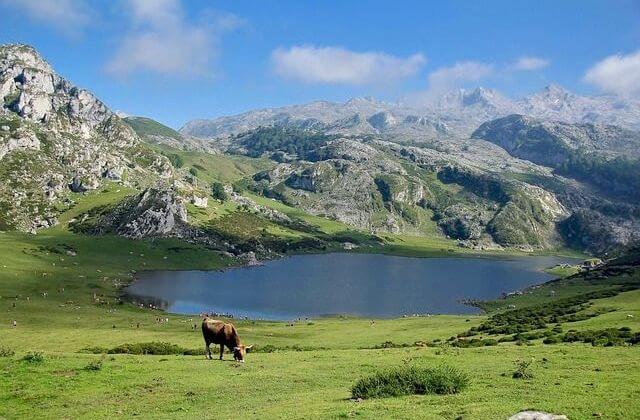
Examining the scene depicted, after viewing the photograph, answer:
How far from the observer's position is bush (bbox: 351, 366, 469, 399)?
2520 cm

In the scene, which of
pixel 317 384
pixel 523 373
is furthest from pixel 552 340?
pixel 317 384

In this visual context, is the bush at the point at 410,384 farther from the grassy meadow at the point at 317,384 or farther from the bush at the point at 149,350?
the bush at the point at 149,350

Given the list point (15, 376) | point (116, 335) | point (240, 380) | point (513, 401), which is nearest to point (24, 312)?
point (116, 335)

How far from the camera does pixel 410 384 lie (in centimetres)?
2556

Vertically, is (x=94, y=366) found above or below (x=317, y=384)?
below

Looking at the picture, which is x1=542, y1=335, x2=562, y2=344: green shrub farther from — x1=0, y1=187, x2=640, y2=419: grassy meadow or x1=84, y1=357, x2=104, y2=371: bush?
x1=84, y1=357, x2=104, y2=371: bush

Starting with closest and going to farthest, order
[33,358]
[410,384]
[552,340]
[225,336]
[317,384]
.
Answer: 1. [410,384]
2. [317,384]
3. [33,358]
4. [225,336]
5. [552,340]

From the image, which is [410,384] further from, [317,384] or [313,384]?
[313,384]

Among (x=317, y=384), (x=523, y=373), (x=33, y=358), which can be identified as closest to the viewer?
(x=523, y=373)

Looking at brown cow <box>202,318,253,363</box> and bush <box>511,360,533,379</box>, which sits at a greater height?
bush <box>511,360,533,379</box>

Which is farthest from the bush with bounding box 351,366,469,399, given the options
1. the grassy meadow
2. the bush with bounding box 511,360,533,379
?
the bush with bounding box 511,360,533,379

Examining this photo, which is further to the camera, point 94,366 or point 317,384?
point 94,366

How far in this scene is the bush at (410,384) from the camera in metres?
25.2

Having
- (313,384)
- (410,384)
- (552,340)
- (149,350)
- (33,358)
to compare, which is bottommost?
(149,350)
